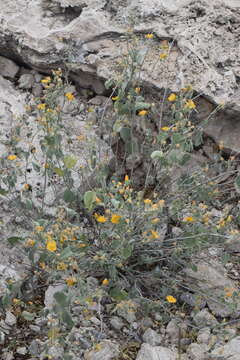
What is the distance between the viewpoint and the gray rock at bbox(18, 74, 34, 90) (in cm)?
354

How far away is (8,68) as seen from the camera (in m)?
3.64

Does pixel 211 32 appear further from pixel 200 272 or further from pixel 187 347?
pixel 187 347

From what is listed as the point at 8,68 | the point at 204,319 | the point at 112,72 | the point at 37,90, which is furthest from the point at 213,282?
the point at 8,68

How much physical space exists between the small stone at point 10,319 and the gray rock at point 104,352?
39 centimetres

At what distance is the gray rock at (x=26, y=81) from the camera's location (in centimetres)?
354

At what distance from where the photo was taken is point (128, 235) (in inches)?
91.5

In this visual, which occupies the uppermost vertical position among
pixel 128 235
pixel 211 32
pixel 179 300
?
pixel 211 32

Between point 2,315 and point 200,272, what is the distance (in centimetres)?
114

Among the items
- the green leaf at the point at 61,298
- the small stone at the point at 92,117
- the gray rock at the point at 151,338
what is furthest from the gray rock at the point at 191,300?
the small stone at the point at 92,117

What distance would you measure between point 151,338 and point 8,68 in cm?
223

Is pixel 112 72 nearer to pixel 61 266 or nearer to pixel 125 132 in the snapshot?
pixel 125 132

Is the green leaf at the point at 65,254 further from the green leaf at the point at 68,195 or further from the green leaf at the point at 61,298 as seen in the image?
the green leaf at the point at 68,195

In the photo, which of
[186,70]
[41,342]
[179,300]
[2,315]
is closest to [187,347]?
[179,300]

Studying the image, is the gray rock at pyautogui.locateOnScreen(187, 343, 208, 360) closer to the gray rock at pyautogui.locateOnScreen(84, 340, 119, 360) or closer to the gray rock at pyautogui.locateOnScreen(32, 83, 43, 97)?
the gray rock at pyautogui.locateOnScreen(84, 340, 119, 360)
